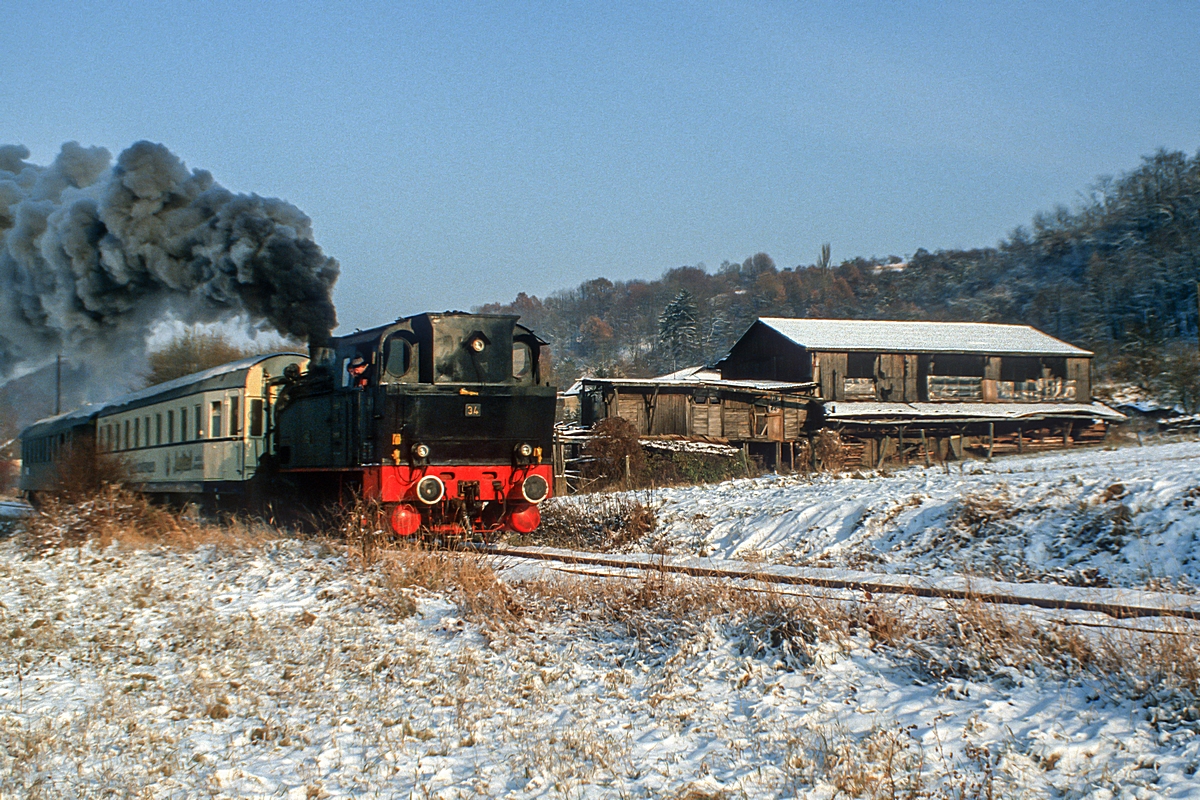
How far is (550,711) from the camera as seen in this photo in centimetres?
654

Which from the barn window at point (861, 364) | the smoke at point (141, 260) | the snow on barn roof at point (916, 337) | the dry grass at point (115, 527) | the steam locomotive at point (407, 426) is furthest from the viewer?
the snow on barn roof at point (916, 337)

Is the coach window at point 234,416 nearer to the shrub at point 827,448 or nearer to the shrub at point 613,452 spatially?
the shrub at point 613,452

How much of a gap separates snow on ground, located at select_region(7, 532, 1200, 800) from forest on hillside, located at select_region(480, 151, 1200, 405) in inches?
1723

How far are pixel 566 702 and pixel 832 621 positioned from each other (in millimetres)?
2104

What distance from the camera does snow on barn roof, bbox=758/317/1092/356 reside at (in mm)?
45031

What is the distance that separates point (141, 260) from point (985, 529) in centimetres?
1644

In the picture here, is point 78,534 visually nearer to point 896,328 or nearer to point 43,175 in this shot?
point 43,175

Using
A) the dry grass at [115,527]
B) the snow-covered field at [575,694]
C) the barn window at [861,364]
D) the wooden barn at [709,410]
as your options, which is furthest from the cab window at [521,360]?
the barn window at [861,364]

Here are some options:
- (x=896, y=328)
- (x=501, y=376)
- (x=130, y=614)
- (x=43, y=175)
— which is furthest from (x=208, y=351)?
(x=130, y=614)

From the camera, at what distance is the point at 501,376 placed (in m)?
14.1

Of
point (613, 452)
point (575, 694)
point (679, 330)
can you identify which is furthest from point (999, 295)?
point (575, 694)

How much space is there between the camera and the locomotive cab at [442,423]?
13055 millimetres

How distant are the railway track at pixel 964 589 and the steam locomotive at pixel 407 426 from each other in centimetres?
223

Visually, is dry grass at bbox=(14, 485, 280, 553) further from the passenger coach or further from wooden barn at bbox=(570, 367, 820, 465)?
wooden barn at bbox=(570, 367, 820, 465)
